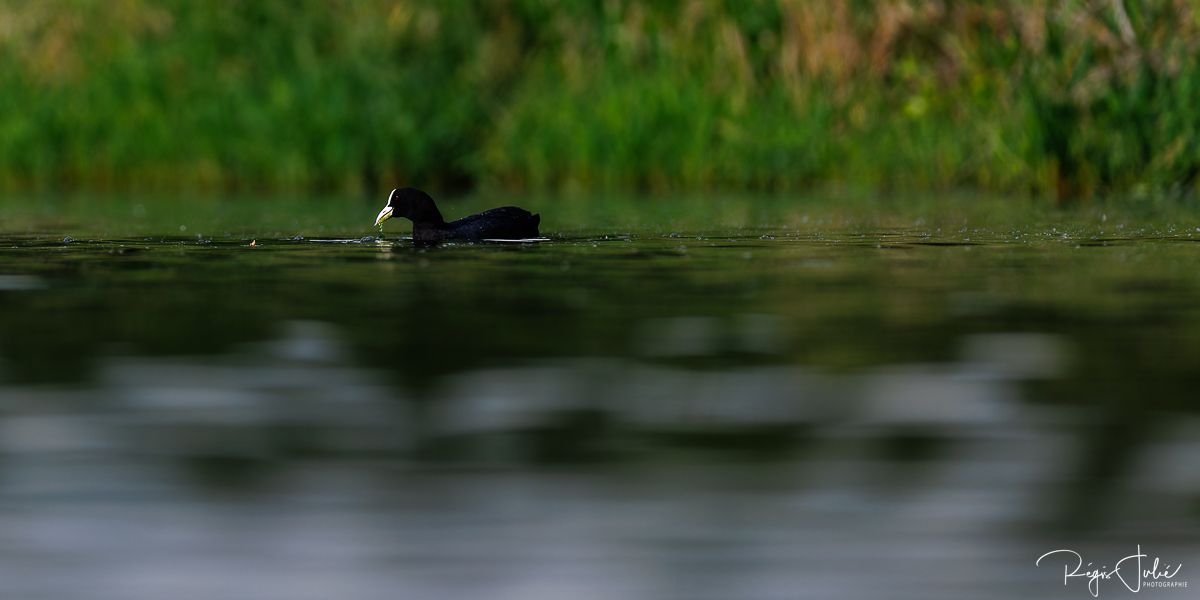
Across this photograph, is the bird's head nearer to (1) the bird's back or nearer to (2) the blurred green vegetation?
(1) the bird's back

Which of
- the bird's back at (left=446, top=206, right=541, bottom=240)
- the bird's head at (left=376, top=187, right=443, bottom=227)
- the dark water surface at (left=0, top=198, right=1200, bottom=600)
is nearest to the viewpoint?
the dark water surface at (left=0, top=198, right=1200, bottom=600)

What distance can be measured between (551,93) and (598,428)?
51.1ft

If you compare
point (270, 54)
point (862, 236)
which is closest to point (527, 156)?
point (270, 54)

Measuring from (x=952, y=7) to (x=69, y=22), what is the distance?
1001cm

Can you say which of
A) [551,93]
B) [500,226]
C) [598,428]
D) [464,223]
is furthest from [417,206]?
[551,93]

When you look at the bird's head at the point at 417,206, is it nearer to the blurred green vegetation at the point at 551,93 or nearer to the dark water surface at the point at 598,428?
the dark water surface at the point at 598,428

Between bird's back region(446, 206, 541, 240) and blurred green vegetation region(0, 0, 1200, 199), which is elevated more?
blurred green vegetation region(0, 0, 1200, 199)

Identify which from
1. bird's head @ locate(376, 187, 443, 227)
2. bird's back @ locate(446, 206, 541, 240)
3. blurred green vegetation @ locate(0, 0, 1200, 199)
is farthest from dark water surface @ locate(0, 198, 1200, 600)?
blurred green vegetation @ locate(0, 0, 1200, 199)

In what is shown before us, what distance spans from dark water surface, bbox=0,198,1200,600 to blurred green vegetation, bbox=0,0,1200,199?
7758 millimetres

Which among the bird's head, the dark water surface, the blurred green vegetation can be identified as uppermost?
the blurred green vegetation

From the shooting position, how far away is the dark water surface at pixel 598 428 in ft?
12.7

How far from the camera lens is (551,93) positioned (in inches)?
808

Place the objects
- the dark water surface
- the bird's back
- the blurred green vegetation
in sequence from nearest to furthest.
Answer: the dark water surface
the bird's back
the blurred green vegetation

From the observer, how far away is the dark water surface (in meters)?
3.87
